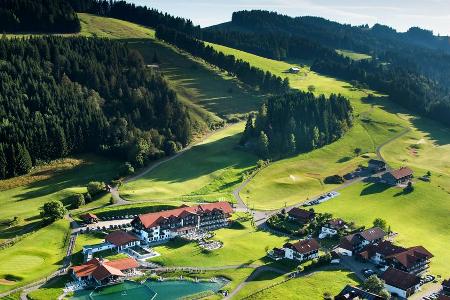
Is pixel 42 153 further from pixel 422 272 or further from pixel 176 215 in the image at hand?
pixel 422 272

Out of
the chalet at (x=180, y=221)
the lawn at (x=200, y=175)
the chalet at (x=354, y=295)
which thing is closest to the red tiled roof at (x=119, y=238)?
the chalet at (x=180, y=221)

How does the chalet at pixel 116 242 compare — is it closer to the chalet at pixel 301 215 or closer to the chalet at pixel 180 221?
the chalet at pixel 180 221

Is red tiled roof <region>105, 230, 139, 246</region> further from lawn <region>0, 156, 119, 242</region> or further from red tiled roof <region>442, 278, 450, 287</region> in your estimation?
red tiled roof <region>442, 278, 450, 287</region>

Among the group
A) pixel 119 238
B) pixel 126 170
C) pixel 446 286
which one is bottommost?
pixel 119 238

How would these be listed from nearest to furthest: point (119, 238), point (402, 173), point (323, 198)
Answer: point (119, 238)
point (323, 198)
point (402, 173)

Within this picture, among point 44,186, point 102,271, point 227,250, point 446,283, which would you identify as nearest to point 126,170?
point 44,186

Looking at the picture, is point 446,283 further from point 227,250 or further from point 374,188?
point 374,188
